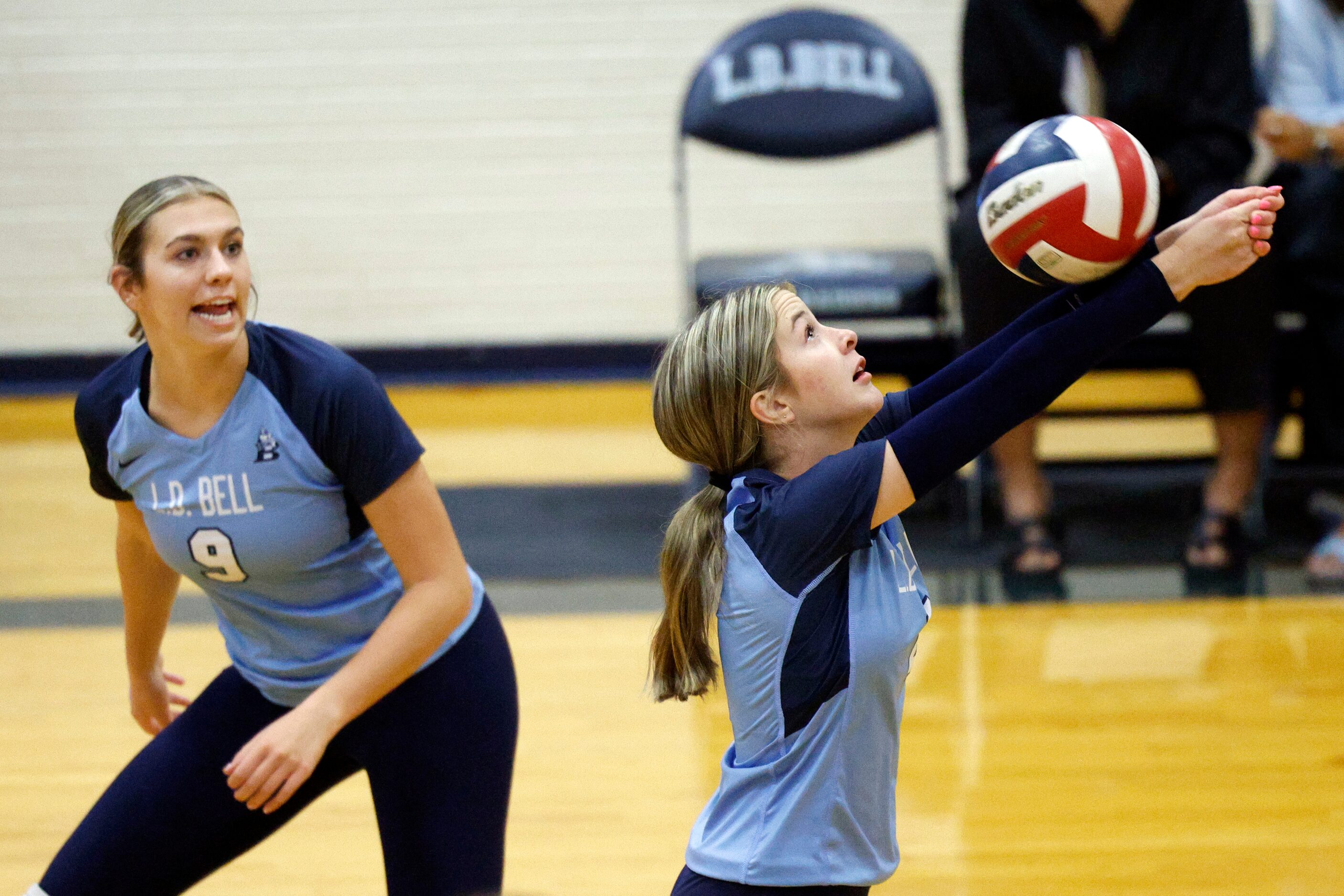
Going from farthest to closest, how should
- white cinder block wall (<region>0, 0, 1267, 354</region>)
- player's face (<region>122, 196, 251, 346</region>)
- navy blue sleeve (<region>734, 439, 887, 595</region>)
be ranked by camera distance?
white cinder block wall (<region>0, 0, 1267, 354</region>) < player's face (<region>122, 196, 251, 346</region>) < navy blue sleeve (<region>734, 439, 887, 595</region>)

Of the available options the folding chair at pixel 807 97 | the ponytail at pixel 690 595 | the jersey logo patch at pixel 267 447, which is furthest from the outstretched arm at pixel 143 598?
the folding chair at pixel 807 97

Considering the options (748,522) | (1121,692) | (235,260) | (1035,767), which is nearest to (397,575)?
(235,260)

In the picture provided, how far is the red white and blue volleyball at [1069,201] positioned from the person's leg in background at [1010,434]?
6.16ft

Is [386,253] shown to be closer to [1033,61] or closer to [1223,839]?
[1033,61]

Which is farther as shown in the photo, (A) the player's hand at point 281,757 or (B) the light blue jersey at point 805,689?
(A) the player's hand at point 281,757

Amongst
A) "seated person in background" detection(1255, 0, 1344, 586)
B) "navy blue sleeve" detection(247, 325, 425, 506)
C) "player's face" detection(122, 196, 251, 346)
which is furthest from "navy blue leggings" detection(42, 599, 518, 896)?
"seated person in background" detection(1255, 0, 1344, 586)

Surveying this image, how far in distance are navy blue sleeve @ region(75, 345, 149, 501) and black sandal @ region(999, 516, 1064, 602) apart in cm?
238

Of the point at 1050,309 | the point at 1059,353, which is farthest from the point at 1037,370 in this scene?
the point at 1050,309

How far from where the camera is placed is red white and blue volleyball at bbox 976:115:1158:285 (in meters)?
1.60

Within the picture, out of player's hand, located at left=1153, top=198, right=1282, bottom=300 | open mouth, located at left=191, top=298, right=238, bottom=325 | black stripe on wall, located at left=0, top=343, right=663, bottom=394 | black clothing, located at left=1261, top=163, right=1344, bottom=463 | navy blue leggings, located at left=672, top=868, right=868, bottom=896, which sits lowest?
black stripe on wall, located at left=0, top=343, right=663, bottom=394

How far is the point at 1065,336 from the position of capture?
4.62ft

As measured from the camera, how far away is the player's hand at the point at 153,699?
2.08m

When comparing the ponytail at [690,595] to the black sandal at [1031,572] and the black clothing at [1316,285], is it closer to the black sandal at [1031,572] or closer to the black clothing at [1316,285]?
the black sandal at [1031,572]

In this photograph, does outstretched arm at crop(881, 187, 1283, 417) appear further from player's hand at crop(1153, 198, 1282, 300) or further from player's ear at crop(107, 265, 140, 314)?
player's ear at crop(107, 265, 140, 314)
